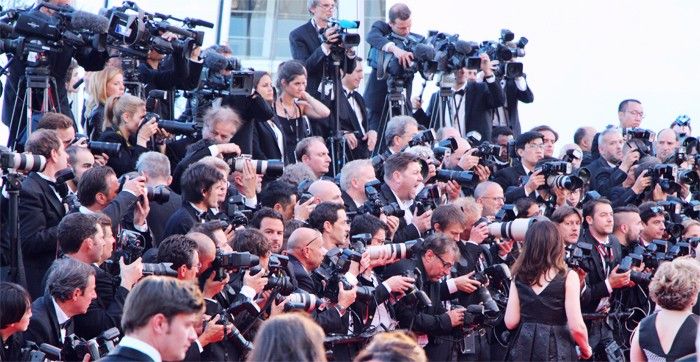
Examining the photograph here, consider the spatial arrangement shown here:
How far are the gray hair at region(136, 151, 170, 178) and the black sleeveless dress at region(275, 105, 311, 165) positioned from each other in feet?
7.94

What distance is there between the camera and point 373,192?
875cm

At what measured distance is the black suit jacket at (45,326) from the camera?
643 cm

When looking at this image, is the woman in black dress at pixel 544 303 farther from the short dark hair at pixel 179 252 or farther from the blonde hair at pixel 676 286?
the short dark hair at pixel 179 252

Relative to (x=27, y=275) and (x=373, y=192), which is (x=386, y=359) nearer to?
(x=27, y=275)

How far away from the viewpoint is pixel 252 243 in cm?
724

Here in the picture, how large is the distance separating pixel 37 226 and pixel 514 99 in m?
5.98

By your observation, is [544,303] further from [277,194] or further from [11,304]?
[11,304]

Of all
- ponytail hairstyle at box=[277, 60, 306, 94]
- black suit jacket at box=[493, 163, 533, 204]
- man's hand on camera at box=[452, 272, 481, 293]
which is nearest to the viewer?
man's hand on camera at box=[452, 272, 481, 293]

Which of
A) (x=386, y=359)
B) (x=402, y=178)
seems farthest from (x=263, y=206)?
(x=386, y=359)

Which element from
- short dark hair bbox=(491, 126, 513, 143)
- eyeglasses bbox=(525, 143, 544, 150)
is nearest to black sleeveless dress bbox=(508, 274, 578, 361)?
eyeglasses bbox=(525, 143, 544, 150)

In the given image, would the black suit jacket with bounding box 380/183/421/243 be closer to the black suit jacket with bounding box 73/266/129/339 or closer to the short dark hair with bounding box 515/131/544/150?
the short dark hair with bounding box 515/131/544/150

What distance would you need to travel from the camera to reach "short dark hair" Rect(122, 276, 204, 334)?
454 centimetres

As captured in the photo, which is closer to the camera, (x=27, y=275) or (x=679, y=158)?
(x=27, y=275)

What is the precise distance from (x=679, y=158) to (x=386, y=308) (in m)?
4.23
